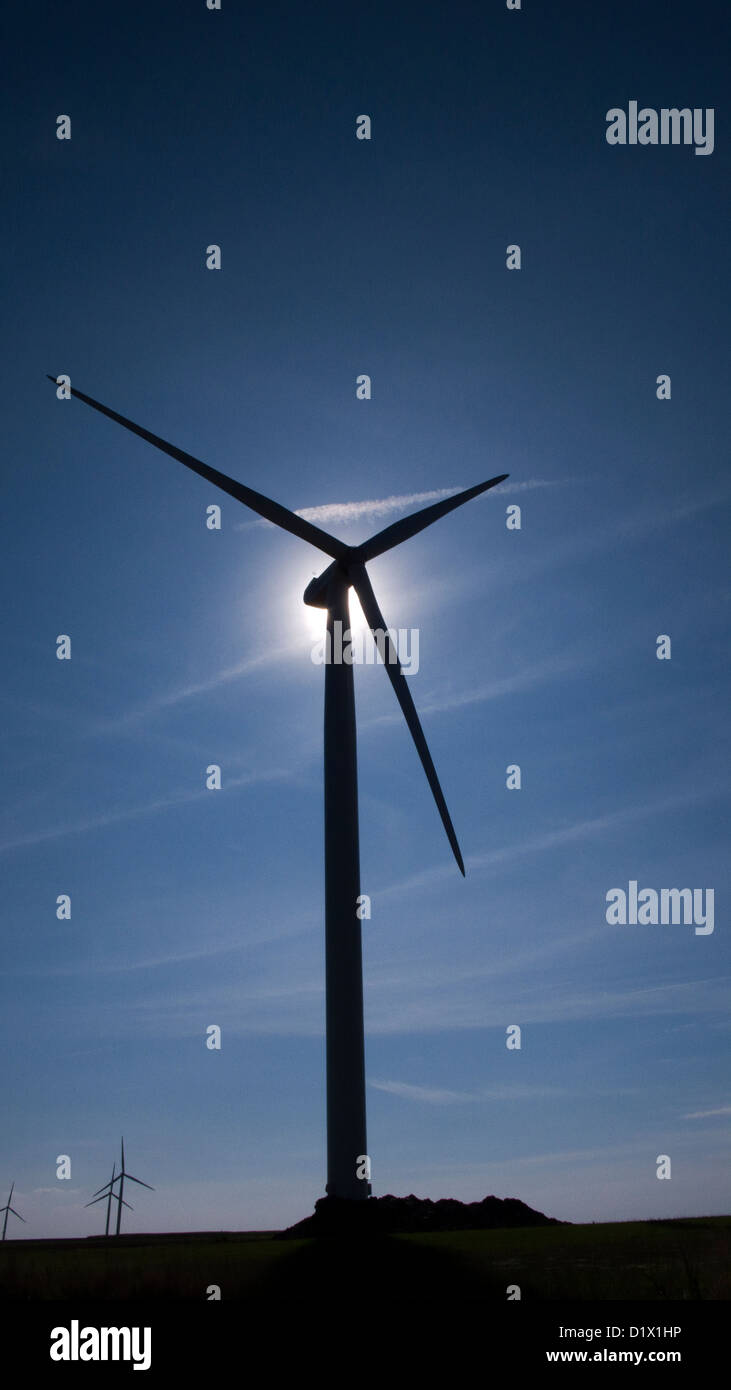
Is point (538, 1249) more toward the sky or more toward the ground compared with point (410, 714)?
more toward the ground

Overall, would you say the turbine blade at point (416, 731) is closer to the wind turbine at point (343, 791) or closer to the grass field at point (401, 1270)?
the wind turbine at point (343, 791)

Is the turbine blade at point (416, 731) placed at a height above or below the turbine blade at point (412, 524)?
below

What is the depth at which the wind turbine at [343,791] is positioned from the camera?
135 ft

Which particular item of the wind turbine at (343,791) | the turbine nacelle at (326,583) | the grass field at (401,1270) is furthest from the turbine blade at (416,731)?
the grass field at (401,1270)

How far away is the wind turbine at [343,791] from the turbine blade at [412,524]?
52mm

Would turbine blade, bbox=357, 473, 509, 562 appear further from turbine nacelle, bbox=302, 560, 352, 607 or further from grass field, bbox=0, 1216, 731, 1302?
grass field, bbox=0, 1216, 731, 1302

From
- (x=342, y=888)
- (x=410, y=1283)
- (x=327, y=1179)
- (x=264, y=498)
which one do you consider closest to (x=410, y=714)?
(x=342, y=888)

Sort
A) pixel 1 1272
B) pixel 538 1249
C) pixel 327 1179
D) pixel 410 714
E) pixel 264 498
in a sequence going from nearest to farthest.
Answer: pixel 1 1272
pixel 538 1249
pixel 327 1179
pixel 410 714
pixel 264 498

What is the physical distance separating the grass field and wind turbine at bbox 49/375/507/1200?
4.64m

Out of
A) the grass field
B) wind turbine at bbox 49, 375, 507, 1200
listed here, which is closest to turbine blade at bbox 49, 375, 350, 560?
wind turbine at bbox 49, 375, 507, 1200

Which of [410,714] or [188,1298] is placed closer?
[188,1298]
